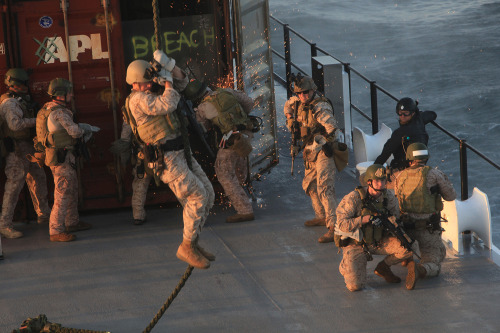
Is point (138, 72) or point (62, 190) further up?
point (138, 72)

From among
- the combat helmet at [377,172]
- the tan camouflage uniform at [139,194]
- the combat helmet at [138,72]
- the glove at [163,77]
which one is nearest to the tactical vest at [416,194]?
the combat helmet at [377,172]

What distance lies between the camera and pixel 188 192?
24.6 ft

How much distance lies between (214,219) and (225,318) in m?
2.73

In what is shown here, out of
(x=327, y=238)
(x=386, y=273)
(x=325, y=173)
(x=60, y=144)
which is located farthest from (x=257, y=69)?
(x=386, y=273)

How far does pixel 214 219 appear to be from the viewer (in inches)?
387

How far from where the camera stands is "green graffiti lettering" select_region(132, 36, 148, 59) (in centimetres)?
995

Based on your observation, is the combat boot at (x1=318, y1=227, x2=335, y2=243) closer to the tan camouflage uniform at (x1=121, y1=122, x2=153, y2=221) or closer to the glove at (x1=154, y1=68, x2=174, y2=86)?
the tan camouflage uniform at (x1=121, y1=122, x2=153, y2=221)

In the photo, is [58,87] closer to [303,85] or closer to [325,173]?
[303,85]

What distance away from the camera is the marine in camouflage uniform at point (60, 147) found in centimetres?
887

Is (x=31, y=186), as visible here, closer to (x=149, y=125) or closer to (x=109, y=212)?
(x=109, y=212)

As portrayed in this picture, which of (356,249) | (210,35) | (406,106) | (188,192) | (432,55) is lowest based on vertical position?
(432,55)

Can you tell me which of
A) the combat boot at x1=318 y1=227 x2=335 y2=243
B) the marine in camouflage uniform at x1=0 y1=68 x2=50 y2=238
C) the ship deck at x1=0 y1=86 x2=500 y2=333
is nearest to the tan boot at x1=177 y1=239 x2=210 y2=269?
the ship deck at x1=0 y1=86 x2=500 y2=333

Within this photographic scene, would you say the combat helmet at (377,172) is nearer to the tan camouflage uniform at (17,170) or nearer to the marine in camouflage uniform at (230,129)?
the marine in camouflage uniform at (230,129)

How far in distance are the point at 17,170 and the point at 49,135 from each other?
694 millimetres
